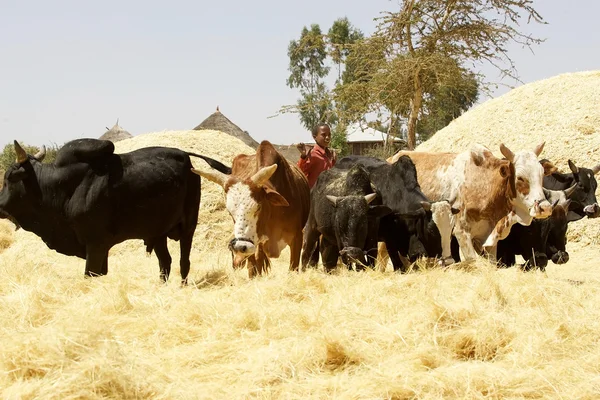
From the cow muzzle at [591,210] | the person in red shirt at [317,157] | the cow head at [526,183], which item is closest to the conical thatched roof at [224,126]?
the person in red shirt at [317,157]

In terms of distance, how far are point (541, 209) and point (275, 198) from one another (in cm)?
287

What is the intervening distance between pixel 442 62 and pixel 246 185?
506 inches

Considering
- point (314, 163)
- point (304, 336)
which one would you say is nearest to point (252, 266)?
point (304, 336)

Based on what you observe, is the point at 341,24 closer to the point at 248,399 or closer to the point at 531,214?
the point at 531,214

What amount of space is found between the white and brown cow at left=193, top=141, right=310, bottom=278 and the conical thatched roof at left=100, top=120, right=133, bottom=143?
12467mm

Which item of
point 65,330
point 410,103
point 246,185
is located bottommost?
point 65,330

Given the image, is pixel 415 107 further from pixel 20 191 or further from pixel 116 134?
pixel 20 191

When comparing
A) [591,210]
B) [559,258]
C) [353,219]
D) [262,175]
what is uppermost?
[262,175]

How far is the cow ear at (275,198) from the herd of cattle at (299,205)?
1cm

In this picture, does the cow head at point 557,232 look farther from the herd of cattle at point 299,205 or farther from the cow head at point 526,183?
the cow head at point 526,183

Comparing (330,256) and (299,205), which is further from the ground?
(299,205)

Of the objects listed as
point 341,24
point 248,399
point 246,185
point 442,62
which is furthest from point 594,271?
point 341,24

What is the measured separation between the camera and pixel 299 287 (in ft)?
19.9

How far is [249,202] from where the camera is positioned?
21.9ft
